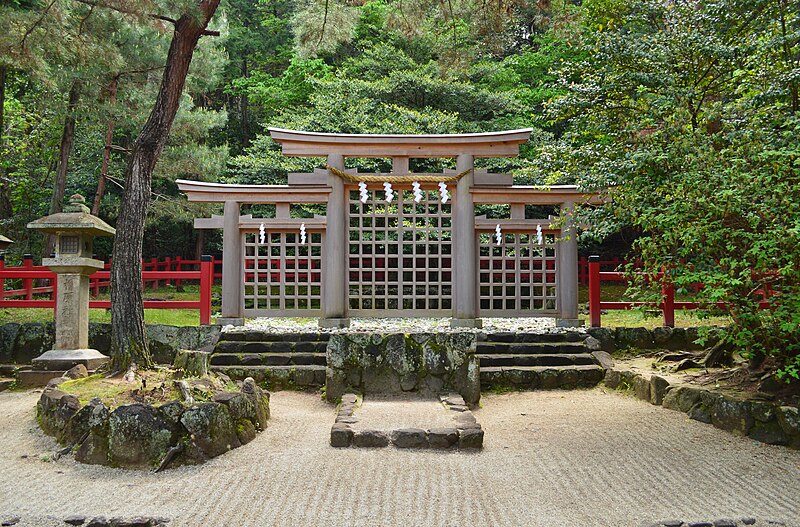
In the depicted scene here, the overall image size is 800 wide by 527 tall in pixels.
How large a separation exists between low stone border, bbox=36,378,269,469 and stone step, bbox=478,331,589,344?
15.3 feet

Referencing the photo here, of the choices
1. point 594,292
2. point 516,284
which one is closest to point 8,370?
point 516,284

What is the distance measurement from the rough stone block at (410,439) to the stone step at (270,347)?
11.9 feet

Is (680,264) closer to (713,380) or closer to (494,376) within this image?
(713,380)

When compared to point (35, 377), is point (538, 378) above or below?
below

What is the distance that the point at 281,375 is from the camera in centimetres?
751

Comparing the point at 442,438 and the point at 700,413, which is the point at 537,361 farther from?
the point at 442,438

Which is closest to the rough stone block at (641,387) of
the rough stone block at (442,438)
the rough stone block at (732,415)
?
the rough stone block at (732,415)

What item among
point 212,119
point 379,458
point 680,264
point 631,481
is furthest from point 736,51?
point 212,119

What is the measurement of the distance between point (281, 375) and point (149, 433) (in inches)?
129

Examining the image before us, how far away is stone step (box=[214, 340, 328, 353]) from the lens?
823 cm

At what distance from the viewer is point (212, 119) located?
13.9m

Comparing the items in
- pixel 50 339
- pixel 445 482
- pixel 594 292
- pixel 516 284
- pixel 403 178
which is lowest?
pixel 445 482

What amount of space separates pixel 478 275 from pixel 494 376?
2497 mm

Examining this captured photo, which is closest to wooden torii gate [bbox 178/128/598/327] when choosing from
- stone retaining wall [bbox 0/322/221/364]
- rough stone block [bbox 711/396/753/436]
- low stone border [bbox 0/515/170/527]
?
stone retaining wall [bbox 0/322/221/364]
